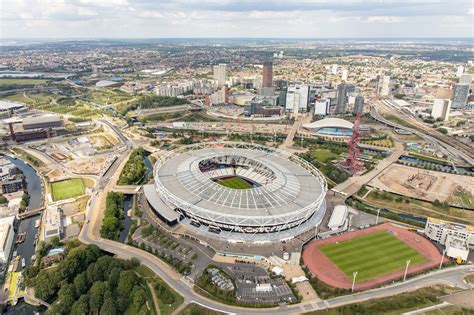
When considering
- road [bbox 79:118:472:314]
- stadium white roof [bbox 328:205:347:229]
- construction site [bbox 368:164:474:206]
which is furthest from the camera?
construction site [bbox 368:164:474:206]

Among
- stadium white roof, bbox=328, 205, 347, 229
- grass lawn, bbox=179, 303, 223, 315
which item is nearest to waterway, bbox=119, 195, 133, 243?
grass lawn, bbox=179, 303, 223, 315

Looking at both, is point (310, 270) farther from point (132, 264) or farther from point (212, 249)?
point (132, 264)

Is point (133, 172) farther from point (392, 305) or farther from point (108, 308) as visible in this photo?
point (392, 305)

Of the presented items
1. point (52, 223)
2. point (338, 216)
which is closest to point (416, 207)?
point (338, 216)

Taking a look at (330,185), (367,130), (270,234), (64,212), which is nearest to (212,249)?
(270,234)

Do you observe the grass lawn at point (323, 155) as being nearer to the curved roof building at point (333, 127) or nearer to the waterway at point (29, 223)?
the curved roof building at point (333, 127)

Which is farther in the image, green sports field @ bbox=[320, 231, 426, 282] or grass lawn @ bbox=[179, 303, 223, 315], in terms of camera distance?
green sports field @ bbox=[320, 231, 426, 282]

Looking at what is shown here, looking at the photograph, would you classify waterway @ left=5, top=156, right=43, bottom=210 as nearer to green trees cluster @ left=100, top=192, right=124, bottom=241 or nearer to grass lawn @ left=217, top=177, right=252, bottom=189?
green trees cluster @ left=100, top=192, right=124, bottom=241
